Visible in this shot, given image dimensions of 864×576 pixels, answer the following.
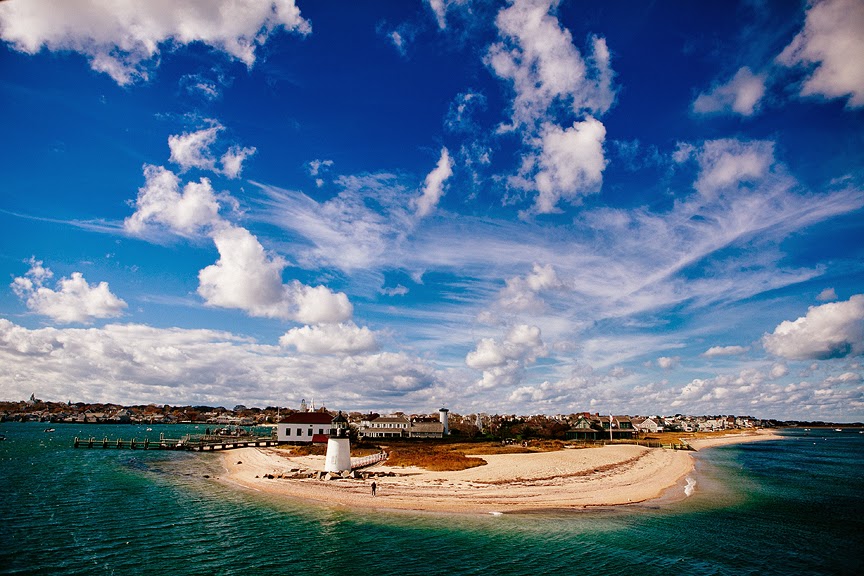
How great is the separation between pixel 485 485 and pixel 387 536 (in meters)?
17.4

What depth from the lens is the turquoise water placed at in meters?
23.1

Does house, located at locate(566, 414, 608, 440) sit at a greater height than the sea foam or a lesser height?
greater

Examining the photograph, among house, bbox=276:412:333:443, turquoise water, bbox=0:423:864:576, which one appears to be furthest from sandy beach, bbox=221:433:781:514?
house, bbox=276:412:333:443

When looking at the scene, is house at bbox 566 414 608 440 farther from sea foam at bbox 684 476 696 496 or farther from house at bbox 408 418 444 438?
sea foam at bbox 684 476 696 496

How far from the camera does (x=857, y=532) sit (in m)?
32.6

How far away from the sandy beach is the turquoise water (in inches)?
98.7

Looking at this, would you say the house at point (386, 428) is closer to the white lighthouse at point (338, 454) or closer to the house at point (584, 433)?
the house at point (584, 433)

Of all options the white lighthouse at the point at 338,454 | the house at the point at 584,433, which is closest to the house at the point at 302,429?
the white lighthouse at the point at 338,454

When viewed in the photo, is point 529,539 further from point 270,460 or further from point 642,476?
point 270,460

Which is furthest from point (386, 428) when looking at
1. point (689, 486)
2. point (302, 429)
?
point (689, 486)

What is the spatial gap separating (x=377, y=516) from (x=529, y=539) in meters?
10.8

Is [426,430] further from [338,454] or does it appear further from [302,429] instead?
[338,454]

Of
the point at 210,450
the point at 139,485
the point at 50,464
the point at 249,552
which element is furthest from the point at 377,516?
the point at 210,450

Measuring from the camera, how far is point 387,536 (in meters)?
27.8
